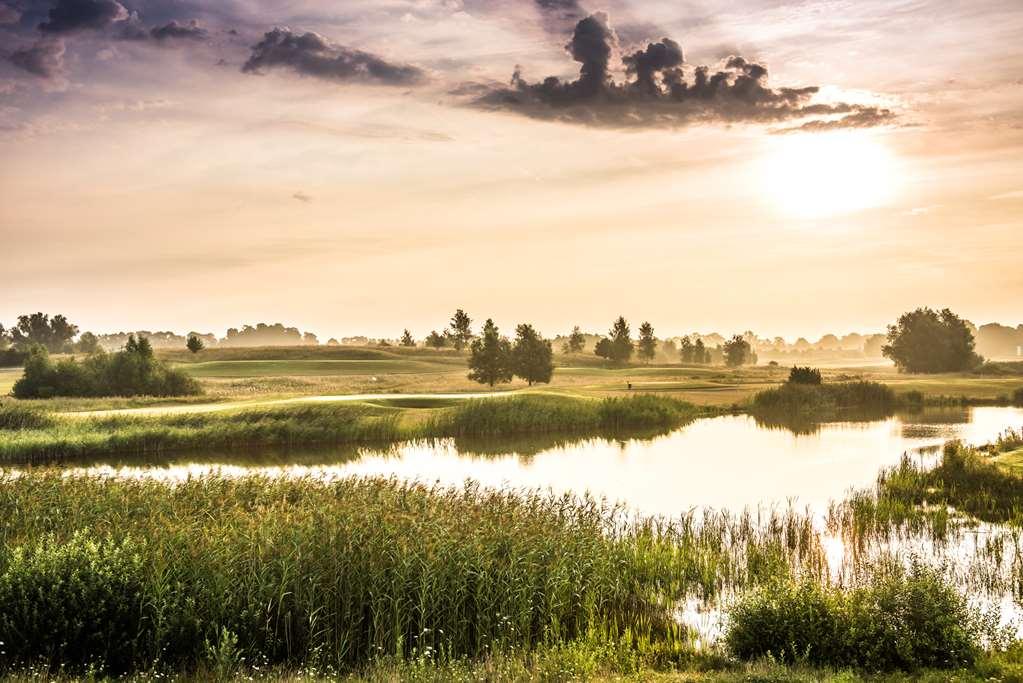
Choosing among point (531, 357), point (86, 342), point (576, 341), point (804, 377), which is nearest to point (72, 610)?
point (804, 377)

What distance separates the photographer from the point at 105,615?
13.6m

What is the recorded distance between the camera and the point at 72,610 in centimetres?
1346

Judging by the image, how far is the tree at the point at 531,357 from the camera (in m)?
95.5

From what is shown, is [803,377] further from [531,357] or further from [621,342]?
[621,342]

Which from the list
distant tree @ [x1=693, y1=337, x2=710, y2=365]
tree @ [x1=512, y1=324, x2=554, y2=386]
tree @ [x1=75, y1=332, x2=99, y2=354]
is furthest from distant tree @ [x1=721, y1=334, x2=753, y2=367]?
tree @ [x1=75, y1=332, x2=99, y2=354]

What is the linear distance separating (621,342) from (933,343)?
48943 mm

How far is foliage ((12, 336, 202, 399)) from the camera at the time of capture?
6831 cm

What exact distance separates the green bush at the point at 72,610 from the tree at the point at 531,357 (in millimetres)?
80293

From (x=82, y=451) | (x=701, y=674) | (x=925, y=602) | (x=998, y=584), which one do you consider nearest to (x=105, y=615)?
(x=701, y=674)

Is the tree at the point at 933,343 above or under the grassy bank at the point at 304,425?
above

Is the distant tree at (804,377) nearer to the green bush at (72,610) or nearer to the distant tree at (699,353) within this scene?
the green bush at (72,610)

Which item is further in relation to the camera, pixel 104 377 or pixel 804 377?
pixel 804 377

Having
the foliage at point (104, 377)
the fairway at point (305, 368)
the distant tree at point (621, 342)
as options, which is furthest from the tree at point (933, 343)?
the foliage at point (104, 377)

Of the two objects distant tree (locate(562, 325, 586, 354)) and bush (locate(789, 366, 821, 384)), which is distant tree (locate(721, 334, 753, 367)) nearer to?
distant tree (locate(562, 325, 586, 354))
